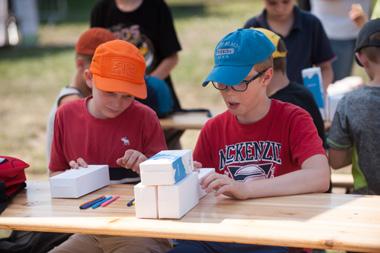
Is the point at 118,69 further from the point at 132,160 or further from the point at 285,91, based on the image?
the point at 285,91

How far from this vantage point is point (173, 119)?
15.4 ft

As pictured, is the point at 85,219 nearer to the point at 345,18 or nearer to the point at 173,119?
the point at 173,119

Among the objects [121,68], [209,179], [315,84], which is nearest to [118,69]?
[121,68]

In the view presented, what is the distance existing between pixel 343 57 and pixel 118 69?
3064mm

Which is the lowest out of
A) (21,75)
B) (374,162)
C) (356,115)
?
(21,75)

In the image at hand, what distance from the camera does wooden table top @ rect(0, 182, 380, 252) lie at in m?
2.26

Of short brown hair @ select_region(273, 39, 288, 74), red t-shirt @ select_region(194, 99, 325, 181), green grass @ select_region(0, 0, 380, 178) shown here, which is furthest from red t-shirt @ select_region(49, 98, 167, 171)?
green grass @ select_region(0, 0, 380, 178)

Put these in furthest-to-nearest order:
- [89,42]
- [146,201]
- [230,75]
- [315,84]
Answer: [315,84], [89,42], [230,75], [146,201]

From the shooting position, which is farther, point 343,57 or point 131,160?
point 343,57

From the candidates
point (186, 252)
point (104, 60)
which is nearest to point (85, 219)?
point (186, 252)

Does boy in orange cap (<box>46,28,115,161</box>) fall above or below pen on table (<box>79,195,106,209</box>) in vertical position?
above

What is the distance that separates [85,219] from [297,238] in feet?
2.66

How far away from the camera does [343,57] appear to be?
5.79 meters

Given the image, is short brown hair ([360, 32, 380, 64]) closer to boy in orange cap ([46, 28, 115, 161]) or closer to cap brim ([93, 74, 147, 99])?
cap brim ([93, 74, 147, 99])
